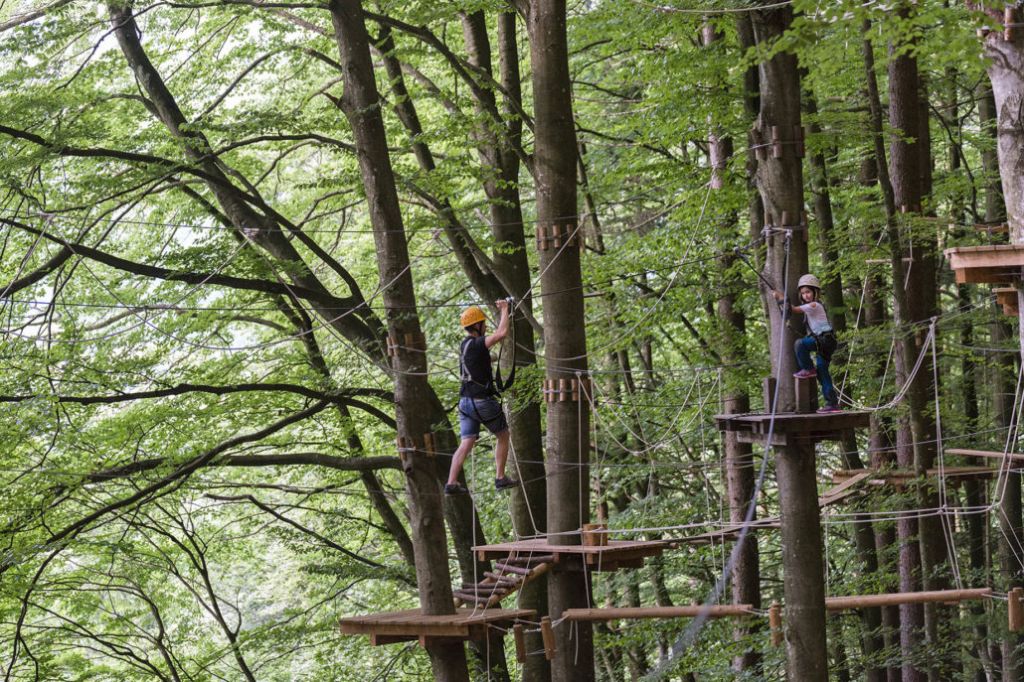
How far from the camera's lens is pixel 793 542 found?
6.87m

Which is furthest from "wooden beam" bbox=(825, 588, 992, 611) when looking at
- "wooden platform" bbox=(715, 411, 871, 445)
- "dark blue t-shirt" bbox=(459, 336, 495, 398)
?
"dark blue t-shirt" bbox=(459, 336, 495, 398)

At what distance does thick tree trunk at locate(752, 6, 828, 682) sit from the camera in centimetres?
677

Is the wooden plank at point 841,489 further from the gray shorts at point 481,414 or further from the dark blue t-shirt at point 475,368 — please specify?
the dark blue t-shirt at point 475,368

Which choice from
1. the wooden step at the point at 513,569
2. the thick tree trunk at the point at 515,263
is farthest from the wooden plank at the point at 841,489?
the wooden step at the point at 513,569

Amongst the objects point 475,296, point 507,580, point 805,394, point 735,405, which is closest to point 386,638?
point 507,580

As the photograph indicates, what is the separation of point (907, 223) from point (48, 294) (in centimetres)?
880

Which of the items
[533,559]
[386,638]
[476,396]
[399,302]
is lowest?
[386,638]

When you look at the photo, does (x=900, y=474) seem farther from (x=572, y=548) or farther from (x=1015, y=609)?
(x=572, y=548)

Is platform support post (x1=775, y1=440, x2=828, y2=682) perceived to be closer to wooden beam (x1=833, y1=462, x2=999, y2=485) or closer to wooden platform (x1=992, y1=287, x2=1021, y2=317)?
wooden platform (x1=992, y1=287, x2=1021, y2=317)

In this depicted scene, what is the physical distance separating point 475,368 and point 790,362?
2.20 meters

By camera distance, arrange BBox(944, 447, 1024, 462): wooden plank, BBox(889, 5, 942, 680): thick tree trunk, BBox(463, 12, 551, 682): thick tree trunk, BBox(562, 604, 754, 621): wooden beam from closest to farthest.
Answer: BBox(562, 604, 754, 621): wooden beam
BBox(944, 447, 1024, 462): wooden plank
BBox(889, 5, 942, 680): thick tree trunk
BBox(463, 12, 551, 682): thick tree trunk

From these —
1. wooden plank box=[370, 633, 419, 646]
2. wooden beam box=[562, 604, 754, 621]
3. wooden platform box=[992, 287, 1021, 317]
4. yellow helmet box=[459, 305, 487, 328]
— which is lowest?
wooden plank box=[370, 633, 419, 646]

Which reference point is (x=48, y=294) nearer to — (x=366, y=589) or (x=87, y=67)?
(x=87, y=67)

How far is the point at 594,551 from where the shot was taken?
7.97 metres
